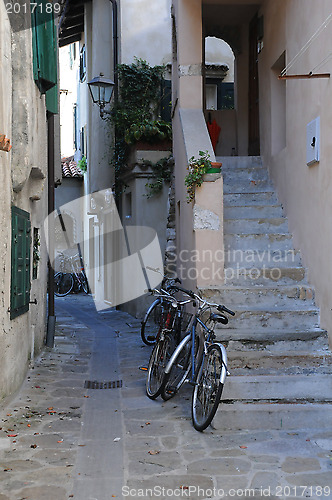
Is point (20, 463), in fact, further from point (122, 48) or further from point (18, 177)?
point (122, 48)

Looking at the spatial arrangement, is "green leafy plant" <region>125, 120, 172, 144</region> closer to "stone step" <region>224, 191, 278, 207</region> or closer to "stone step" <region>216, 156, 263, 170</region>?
"stone step" <region>216, 156, 263, 170</region>

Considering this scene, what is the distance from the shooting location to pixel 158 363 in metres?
6.38

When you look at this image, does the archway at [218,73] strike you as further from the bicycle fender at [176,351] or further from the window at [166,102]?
the bicycle fender at [176,351]

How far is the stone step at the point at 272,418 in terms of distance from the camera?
16.5 ft

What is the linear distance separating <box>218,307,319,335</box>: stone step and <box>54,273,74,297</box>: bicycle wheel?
14.8 m

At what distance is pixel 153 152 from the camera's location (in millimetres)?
13094

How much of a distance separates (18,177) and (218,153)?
6648 mm

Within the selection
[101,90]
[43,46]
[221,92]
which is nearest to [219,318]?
[43,46]

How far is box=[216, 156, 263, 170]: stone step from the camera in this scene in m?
9.63

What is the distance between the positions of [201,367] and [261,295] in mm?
1662

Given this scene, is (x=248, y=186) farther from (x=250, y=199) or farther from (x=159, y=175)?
(x=159, y=175)

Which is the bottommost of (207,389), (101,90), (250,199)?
(207,389)

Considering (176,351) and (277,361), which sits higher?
(176,351)

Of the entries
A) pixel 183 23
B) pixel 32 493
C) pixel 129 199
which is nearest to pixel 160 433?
pixel 32 493
